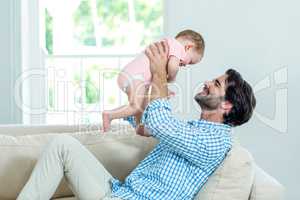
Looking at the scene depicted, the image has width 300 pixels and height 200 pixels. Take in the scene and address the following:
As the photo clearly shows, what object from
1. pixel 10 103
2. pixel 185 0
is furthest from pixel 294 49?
pixel 10 103

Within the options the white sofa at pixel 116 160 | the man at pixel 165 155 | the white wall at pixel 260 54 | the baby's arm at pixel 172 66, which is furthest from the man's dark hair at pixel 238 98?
the white wall at pixel 260 54

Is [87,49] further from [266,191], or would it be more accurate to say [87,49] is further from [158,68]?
[266,191]

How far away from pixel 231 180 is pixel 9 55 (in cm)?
219

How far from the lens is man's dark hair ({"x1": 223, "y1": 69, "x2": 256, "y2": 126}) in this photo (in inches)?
91.7

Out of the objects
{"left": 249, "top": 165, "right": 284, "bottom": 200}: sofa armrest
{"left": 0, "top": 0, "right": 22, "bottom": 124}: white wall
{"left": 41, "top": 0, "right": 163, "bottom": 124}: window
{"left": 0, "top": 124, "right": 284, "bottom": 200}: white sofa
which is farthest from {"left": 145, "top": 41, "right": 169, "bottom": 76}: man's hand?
{"left": 0, "top": 0, "right": 22, "bottom": 124}: white wall

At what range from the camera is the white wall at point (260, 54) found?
3.50 m

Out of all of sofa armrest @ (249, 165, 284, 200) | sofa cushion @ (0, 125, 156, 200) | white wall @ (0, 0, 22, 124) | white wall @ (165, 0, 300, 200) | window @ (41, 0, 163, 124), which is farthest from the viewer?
window @ (41, 0, 163, 124)

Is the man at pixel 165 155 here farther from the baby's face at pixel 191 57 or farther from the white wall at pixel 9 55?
the white wall at pixel 9 55

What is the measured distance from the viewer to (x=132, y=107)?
2564 mm

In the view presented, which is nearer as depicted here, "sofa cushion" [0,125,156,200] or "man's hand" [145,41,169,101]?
"man's hand" [145,41,169,101]

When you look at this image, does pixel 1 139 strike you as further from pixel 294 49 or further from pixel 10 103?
pixel 294 49

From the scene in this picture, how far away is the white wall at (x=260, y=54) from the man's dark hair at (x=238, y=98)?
4.00 feet

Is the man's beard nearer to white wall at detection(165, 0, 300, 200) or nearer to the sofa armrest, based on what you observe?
the sofa armrest

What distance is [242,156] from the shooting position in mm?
2258
